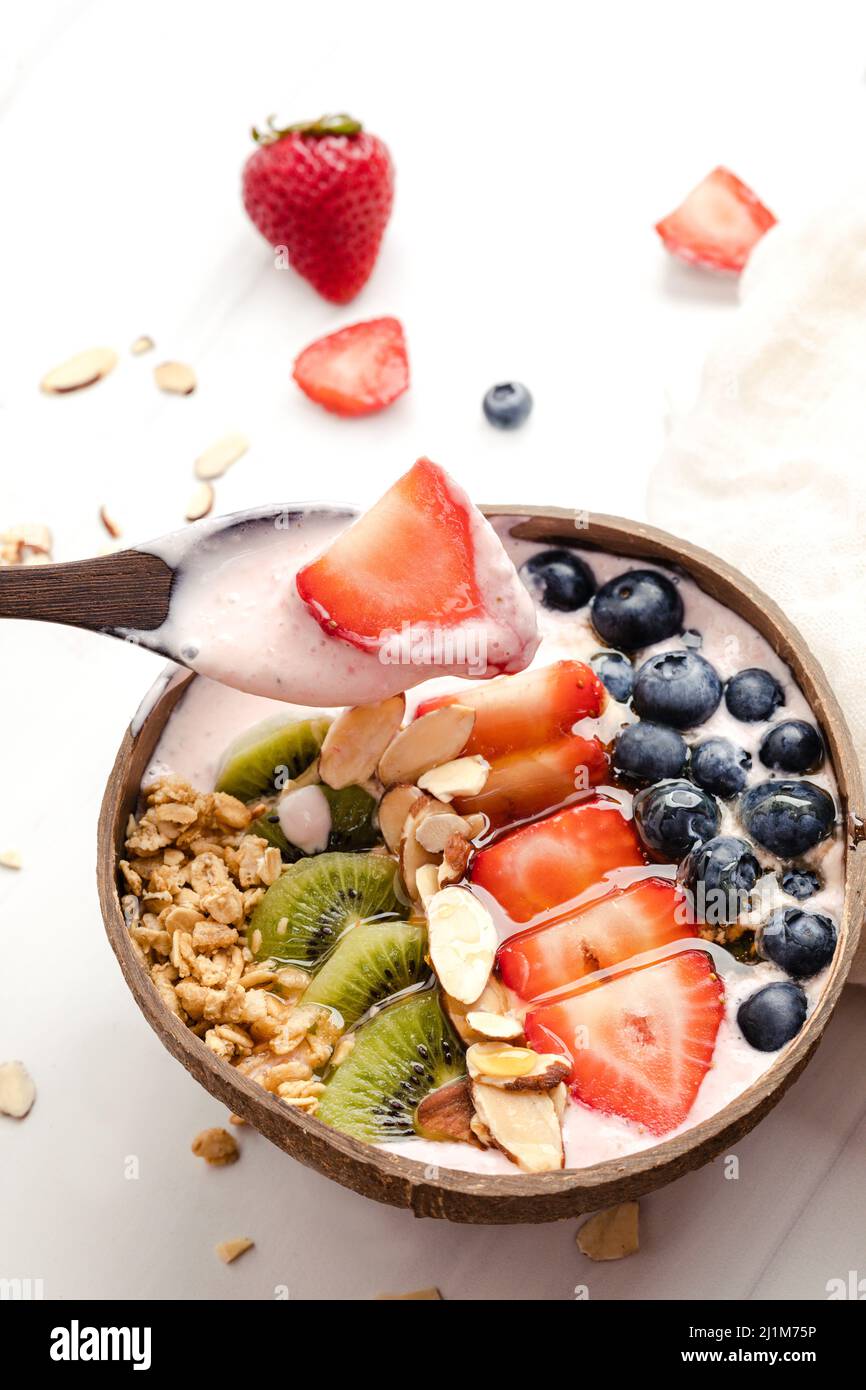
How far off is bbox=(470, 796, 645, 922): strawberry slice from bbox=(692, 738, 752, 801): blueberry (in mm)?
101

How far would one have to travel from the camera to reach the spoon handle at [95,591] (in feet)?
4.87

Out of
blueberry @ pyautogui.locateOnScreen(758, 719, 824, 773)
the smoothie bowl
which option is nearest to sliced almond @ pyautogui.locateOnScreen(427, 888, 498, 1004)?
the smoothie bowl

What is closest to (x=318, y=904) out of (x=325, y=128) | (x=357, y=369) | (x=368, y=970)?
(x=368, y=970)

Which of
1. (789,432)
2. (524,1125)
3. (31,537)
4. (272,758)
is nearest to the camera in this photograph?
(524,1125)

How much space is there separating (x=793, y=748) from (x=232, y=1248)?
85 cm

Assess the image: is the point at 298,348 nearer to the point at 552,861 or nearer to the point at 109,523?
the point at 109,523

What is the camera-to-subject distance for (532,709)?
163 cm

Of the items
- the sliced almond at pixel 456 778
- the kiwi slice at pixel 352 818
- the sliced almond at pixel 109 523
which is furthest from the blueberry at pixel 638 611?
the sliced almond at pixel 109 523

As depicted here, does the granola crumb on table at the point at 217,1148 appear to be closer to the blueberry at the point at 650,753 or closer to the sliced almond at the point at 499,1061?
the sliced almond at the point at 499,1061

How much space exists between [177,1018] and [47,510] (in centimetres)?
99

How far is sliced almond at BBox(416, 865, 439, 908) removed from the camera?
5.15ft

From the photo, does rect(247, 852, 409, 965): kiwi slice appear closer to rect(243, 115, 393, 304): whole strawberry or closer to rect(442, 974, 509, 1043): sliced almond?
rect(442, 974, 509, 1043): sliced almond

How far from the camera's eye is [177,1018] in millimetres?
1503
